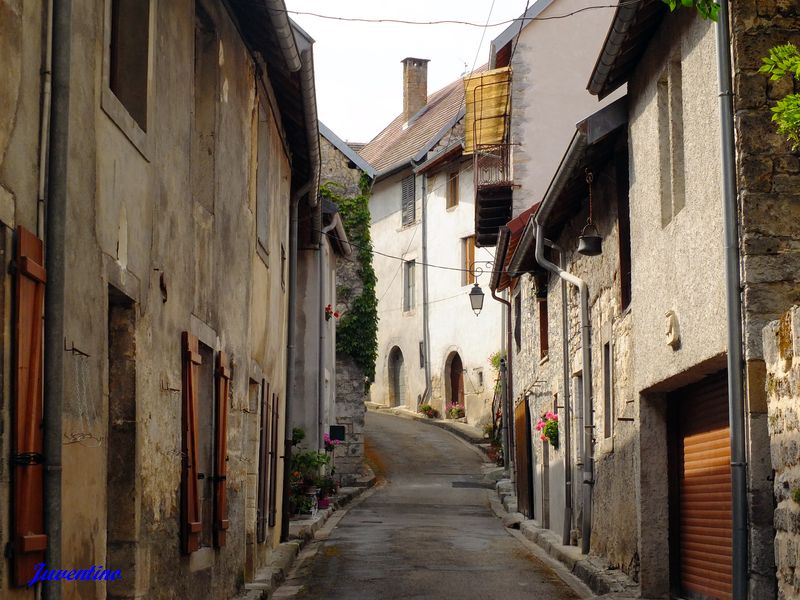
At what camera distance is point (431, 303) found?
132 feet

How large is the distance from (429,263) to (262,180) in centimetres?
2755

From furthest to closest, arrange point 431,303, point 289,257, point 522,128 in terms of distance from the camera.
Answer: point 431,303
point 522,128
point 289,257

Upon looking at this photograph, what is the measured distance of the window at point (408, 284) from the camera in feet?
136

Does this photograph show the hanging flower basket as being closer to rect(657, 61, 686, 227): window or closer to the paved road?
the paved road

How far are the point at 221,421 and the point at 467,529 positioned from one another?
9258mm

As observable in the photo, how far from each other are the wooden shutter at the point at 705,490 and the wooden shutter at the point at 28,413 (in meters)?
5.36

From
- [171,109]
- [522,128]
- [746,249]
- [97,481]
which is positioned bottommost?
[97,481]

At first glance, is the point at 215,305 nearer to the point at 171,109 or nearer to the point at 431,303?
the point at 171,109

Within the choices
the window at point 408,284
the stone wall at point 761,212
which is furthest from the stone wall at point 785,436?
the window at point 408,284

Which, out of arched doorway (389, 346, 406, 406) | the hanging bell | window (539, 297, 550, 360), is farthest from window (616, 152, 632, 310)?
arched doorway (389, 346, 406, 406)

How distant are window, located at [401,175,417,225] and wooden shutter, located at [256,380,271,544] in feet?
88.4

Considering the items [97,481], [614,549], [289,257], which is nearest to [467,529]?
[289,257]

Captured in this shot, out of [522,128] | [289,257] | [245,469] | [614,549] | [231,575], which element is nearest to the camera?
[231,575]

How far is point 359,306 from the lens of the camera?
27.4 meters
